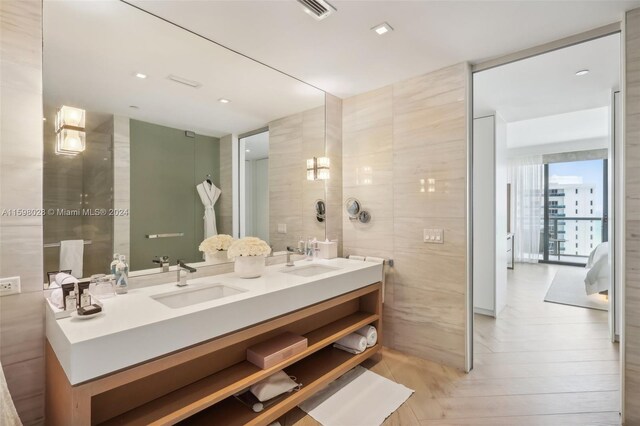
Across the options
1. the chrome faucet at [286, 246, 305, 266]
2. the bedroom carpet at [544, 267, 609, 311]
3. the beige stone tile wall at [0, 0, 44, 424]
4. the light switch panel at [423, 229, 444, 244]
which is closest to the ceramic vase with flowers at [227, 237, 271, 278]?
the chrome faucet at [286, 246, 305, 266]

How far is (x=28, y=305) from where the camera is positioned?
1583 millimetres

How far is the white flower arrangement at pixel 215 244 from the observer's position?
7.73ft

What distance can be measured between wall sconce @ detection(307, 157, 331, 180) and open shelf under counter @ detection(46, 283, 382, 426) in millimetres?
1249

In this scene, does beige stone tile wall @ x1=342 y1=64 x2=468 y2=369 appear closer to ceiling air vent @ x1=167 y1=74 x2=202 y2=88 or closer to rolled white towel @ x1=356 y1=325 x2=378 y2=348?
rolled white towel @ x1=356 y1=325 x2=378 y2=348

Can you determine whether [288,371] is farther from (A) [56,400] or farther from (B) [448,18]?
(B) [448,18]

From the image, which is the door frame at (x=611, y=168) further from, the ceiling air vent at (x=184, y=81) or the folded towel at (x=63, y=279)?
the folded towel at (x=63, y=279)

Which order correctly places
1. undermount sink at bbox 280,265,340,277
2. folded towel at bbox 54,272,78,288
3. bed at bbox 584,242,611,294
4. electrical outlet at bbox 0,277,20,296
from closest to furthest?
electrical outlet at bbox 0,277,20,296 → folded towel at bbox 54,272,78,288 → undermount sink at bbox 280,265,340,277 → bed at bbox 584,242,611,294

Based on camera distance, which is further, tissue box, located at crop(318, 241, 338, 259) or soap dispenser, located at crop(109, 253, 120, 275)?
tissue box, located at crop(318, 241, 338, 259)

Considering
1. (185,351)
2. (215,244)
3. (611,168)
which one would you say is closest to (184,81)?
(215,244)

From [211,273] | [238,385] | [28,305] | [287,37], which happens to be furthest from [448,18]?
[28,305]

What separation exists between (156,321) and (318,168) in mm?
2157

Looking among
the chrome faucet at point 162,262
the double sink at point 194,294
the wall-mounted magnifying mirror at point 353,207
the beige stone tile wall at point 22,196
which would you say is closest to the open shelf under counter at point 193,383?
the beige stone tile wall at point 22,196

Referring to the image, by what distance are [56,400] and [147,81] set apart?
1907 mm

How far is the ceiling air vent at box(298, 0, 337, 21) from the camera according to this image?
5.87 ft
